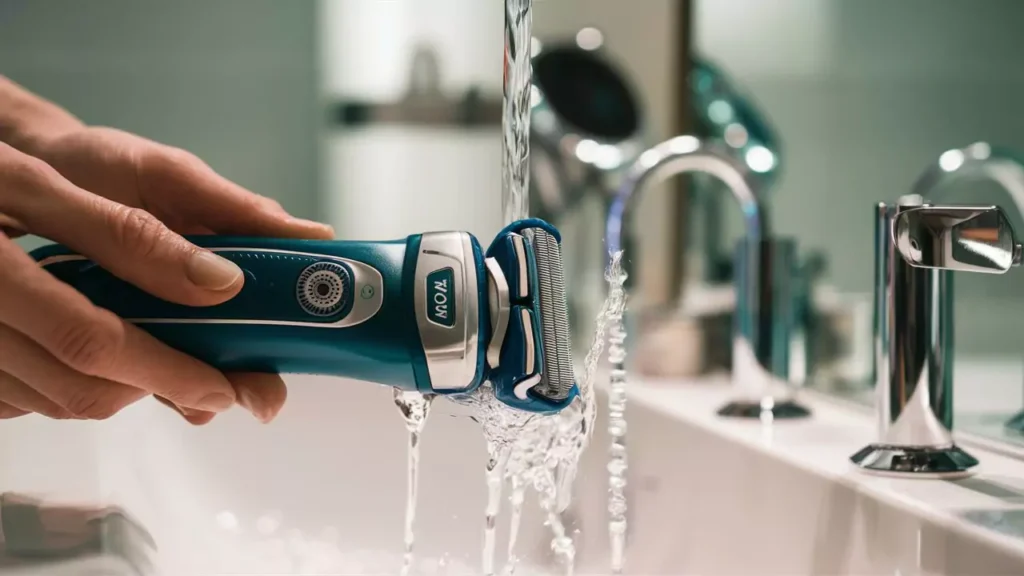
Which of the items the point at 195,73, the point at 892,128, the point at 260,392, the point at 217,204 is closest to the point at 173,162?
the point at 217,204

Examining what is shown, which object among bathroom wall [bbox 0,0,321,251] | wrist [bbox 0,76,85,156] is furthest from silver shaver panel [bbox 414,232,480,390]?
bathroom wall [bbox 0,0,321,251]

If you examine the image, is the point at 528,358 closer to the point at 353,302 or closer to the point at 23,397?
the point at 353,302

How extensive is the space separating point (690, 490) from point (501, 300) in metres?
0.23

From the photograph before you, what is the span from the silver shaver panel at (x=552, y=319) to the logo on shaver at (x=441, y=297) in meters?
0.03

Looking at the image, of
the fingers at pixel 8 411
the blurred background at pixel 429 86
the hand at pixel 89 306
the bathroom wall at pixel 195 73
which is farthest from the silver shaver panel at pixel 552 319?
the bathroom wall at pixel 195 73

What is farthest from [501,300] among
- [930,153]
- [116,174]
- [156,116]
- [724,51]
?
[156,116]

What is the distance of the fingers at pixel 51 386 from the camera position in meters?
0.35

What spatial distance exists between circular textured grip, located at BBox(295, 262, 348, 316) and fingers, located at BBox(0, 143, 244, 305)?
3 cm

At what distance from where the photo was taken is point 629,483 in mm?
544

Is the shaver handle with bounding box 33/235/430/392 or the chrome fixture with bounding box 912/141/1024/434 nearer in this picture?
the shaver handle with bounding box 33/235/430/392

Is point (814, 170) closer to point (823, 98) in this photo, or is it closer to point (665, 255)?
point (823, 98)

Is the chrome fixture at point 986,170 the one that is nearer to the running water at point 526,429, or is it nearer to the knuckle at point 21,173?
the running water at point 526,429

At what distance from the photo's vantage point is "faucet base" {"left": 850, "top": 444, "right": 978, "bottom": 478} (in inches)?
16.4

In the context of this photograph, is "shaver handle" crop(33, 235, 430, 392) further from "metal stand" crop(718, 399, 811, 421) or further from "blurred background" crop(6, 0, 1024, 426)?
"blurred background" crop(6, 0, 1024, 426)
